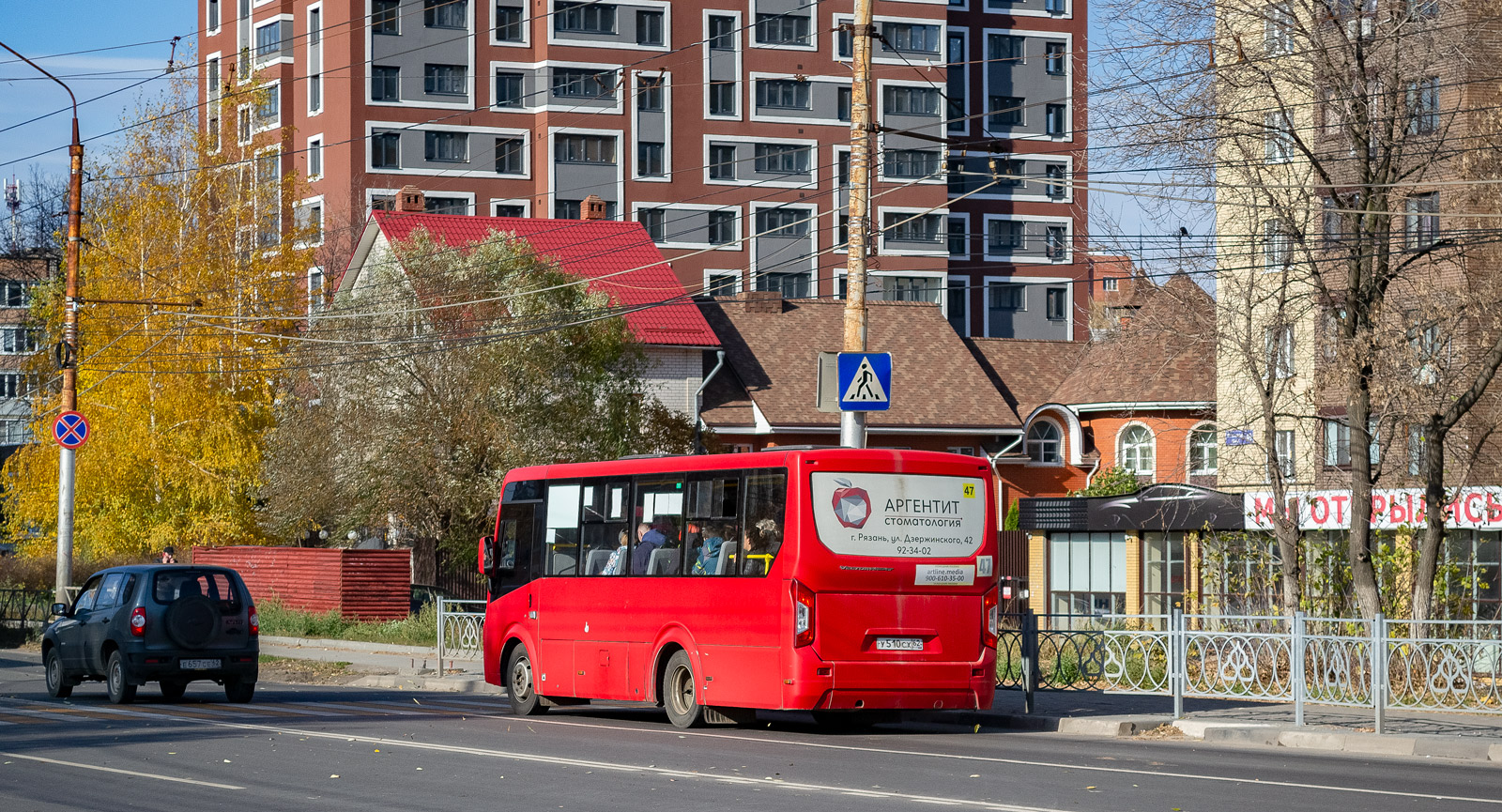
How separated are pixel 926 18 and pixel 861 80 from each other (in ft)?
232

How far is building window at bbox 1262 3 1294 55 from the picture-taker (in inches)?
871

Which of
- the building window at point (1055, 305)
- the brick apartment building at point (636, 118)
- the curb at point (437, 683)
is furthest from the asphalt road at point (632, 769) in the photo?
the building window at point (1055, 305)

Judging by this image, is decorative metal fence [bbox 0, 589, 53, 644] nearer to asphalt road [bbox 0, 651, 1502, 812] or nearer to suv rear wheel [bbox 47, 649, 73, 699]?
suv rear wheel [bbox 47, 649, 73, 699]

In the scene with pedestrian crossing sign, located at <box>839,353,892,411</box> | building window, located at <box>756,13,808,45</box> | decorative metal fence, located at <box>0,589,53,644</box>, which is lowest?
decorative metal fence, located at <box>0,589,53,644</box>

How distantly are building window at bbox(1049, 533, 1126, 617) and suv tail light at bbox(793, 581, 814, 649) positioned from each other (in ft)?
79.5

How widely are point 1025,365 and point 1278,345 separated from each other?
41546mm

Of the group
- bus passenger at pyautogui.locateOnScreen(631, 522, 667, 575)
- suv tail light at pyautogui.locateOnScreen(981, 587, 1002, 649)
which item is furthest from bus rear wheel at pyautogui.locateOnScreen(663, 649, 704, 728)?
suv tail light at pyautogui.locateOnScreen(981, 587, 1002, 649)

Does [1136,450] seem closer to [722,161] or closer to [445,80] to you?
[722,161]

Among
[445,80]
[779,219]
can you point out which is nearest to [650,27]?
[445,80]

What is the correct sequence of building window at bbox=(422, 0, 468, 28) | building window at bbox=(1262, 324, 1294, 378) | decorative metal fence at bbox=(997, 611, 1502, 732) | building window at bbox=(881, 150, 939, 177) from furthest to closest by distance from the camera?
1. building window at bbox=(881, 150, 939, 177)
2. building window at bbox=(422, 0, 468, 28)
3. building window at bbox=(1262, 324, 1294, 378)
4. decorative metal fence at bbox=(997, 611, 1502, 732)

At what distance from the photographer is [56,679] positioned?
21500 millimetres

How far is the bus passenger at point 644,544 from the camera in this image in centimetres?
1841

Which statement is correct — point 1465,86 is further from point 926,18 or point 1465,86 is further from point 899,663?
point 926,18

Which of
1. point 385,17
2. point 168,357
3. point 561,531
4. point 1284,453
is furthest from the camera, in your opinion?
point 385,17
